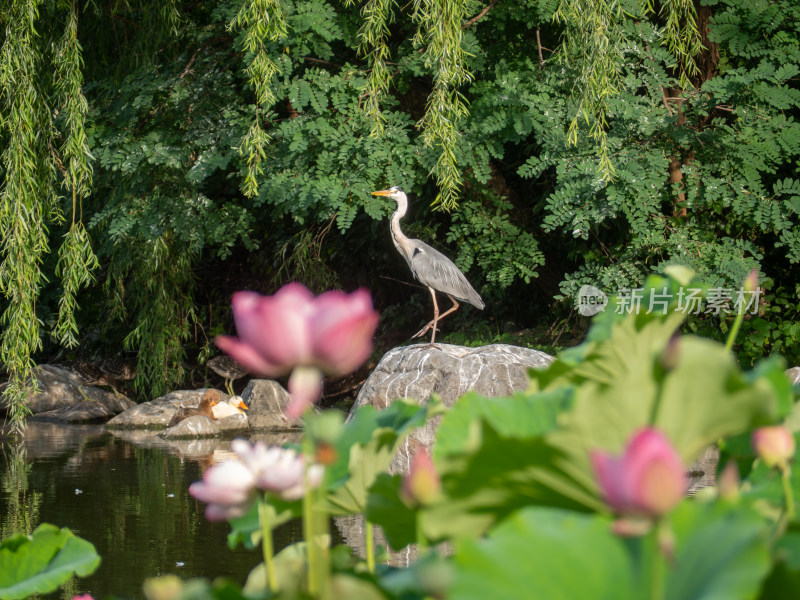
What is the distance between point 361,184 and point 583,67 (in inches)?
78.0

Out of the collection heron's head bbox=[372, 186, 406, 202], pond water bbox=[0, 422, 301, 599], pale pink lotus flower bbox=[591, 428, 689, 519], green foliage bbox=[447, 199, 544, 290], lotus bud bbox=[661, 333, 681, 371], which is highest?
lotus bud bbox=[661, 333, 681, 371]

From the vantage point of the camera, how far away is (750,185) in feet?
21.3

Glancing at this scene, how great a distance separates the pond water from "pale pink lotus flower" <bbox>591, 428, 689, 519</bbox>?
9.68 ft

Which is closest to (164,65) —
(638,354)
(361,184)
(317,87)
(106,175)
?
(106,175)

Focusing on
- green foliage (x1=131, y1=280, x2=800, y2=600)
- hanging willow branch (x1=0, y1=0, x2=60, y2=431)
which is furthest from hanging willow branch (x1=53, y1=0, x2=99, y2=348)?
green foliage (x1=131, y1=280, x2=800, y2=600)

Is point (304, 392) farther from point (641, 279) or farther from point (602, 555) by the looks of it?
point (641, 279)

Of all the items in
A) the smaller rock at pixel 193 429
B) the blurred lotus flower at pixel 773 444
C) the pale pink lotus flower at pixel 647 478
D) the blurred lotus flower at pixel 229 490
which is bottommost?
the smaller rock at pixel 193 429

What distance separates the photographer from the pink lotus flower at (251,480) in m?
0.66

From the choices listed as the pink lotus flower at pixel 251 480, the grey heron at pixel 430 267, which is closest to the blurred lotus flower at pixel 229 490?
the pink lotus flower at pixel 251 480

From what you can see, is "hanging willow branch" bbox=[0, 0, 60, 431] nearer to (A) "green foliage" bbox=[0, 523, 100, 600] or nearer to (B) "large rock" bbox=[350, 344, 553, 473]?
(B) "large rock" bbox=[350, 344, 553, 473]

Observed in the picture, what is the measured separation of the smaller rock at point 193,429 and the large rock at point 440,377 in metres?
2.17

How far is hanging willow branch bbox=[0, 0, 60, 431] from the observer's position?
5.40 metres

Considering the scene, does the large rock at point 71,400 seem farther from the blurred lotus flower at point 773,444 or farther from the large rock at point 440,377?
the blurred lotus flower at point 773,444

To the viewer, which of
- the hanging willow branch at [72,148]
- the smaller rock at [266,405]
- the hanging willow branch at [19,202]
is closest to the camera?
the hanging willow branch at [19,202]
